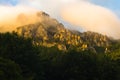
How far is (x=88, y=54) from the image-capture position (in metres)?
107

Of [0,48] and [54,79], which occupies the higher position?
[0,48]

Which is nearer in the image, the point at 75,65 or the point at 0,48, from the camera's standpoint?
the point at 0,48

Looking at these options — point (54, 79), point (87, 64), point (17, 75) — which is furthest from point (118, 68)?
point (17, 75)

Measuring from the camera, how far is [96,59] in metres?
108

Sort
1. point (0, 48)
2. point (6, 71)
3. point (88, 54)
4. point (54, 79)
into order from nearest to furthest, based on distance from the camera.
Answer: point (6, 71) → point (0, 48) → point (54, 79) → point (88, 54)

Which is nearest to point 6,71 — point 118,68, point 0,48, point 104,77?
point 0,48

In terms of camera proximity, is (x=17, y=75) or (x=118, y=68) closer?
(x=17, y=75)

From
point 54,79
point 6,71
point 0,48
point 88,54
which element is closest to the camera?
point 6,71

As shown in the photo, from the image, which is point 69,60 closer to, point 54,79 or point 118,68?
point 54,79

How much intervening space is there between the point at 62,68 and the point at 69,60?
110 inches

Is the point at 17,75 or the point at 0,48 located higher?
the point at 0,48

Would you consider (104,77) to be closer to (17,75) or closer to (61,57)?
(61,57)

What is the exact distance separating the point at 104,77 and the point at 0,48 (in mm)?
29095

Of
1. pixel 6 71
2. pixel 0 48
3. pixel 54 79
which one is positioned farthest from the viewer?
pixel 54 79
